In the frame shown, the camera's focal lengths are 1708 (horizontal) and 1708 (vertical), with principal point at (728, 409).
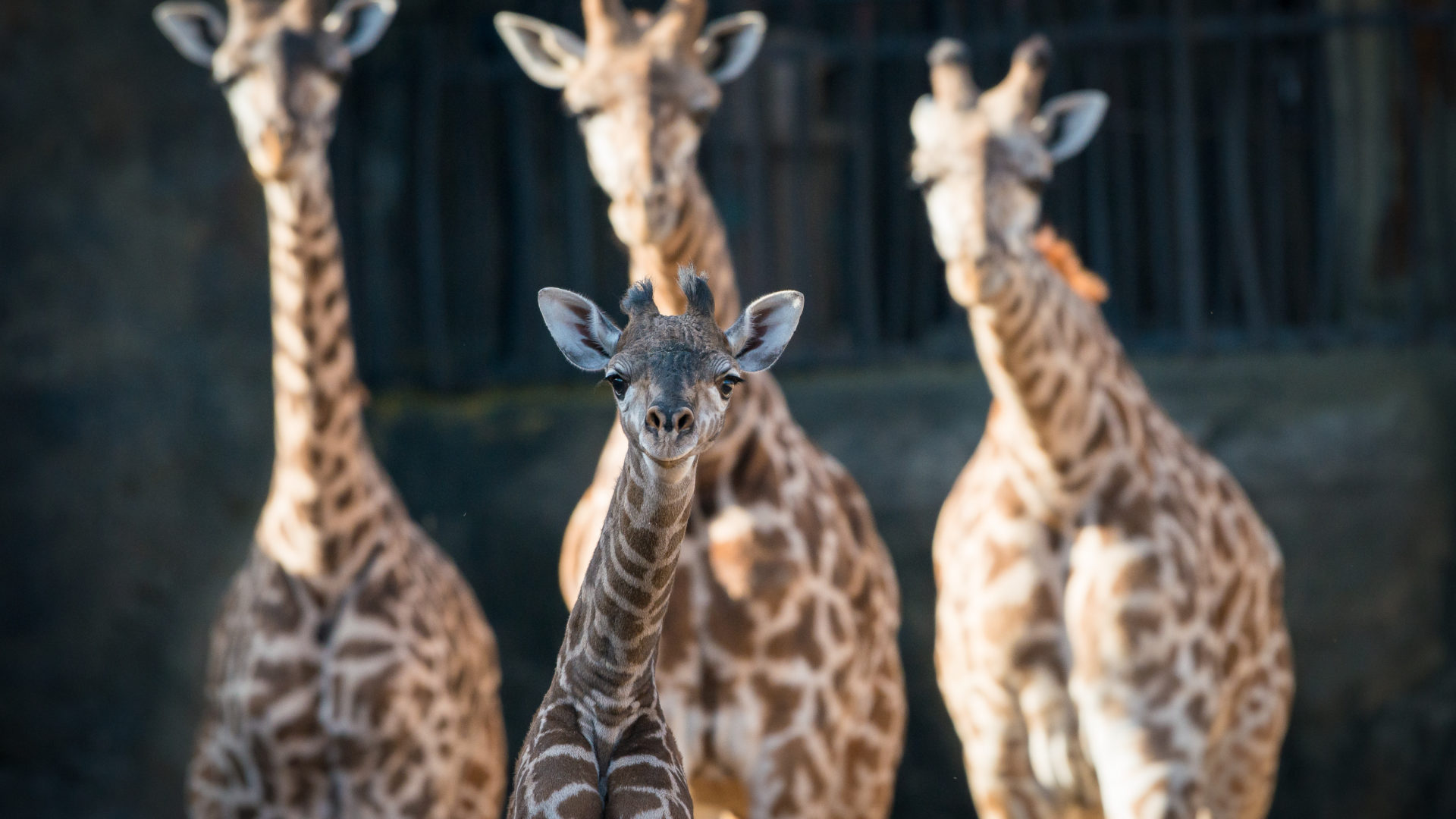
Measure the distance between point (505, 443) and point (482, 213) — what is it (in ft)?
3.66

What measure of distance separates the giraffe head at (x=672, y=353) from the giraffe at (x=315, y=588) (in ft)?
6.31

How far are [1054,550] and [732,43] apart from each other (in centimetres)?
186

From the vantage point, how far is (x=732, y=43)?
211 inches

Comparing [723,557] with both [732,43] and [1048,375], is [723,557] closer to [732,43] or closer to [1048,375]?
[1048,375]

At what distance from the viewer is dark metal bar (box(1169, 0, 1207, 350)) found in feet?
25.2

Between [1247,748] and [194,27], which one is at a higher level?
[194,27]

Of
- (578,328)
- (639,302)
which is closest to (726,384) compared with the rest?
(639,302)

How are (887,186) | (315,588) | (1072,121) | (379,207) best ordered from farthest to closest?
(887,186)
(379,207)
(315,588)
(1072,121)

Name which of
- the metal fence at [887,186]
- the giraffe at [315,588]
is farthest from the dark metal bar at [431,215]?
the giraffe at [315,588]

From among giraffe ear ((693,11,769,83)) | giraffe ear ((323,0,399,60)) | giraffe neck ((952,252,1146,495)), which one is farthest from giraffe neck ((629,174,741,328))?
giraffe ear ((323,0,399,60))

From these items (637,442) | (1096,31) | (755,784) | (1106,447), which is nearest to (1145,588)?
(1106,447)

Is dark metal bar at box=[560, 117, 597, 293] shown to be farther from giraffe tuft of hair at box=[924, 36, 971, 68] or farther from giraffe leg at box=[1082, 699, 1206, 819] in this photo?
giraffe leg at box=[1082, 699, 1206, 819]

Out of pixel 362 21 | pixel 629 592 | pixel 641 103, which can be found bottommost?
pixel 629 592

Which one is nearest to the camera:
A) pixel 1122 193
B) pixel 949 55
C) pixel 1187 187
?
pixel 949 55
